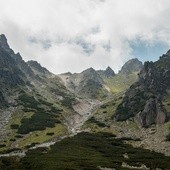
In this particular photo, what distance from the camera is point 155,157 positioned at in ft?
308

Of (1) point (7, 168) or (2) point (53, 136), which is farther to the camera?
(2) point (53, 136)

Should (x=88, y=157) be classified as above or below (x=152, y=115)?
below

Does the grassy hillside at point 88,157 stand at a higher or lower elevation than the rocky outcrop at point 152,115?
lower

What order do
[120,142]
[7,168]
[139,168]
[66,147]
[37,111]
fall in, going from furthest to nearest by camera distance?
1. [37,111]
2. [120,142]
3. [66,147]
4. [139,168]
5. [7,168]

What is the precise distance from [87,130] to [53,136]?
59.3 feet

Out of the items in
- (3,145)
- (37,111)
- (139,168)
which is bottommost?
(139,168)

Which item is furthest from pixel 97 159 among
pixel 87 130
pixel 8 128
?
pixel 8 128

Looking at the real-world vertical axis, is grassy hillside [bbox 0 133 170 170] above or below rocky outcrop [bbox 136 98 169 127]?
below

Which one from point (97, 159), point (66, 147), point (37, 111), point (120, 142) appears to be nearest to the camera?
point (97, 159)

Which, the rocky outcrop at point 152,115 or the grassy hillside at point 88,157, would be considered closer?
the grassy hillside at point 88,157

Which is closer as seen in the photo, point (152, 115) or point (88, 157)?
point (88, 157)

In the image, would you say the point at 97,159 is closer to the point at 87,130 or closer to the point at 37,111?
the point at 87,130

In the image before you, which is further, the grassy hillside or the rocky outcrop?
the rocky outcrop

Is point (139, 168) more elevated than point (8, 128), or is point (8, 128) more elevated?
point (8, 128)
